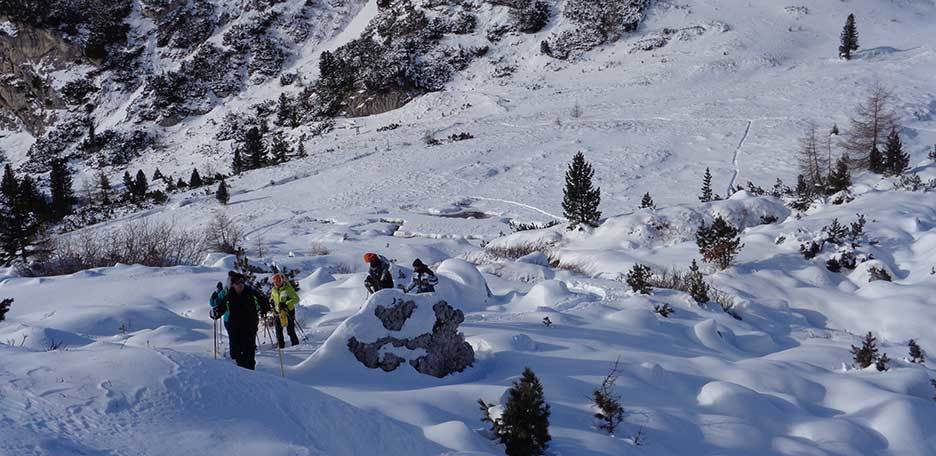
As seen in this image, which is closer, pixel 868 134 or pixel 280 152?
pixel 868 134

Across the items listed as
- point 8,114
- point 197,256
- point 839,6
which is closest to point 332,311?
point 197,256

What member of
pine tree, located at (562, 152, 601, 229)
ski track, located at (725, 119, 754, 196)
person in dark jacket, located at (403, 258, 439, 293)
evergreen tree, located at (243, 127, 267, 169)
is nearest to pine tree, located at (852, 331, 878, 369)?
person in dark jacket, located at (403, 258, 439, 293)

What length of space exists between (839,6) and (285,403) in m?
59.2

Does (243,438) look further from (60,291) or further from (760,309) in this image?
(760,309)

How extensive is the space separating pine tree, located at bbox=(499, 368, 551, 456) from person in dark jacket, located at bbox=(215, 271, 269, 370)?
286 centimetres

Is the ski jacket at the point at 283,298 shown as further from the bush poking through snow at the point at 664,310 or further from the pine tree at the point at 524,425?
the bush poking through snow at the point at 664,310

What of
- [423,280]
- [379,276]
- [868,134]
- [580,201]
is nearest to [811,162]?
[868,134]

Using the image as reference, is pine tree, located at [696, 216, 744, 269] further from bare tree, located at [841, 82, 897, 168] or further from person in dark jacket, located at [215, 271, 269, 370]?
bare tree, located at [841, 82, 897, 168]

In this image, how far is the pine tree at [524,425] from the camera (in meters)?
4.35

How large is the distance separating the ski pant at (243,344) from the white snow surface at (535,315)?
0.61ft

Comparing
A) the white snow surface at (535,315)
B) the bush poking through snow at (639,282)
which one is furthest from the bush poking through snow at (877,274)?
the bush poking through snow at (639,282)

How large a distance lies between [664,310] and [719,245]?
12.9ft

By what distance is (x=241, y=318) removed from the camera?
607cm

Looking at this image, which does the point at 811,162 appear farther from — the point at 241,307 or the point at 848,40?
the point at 241,307
